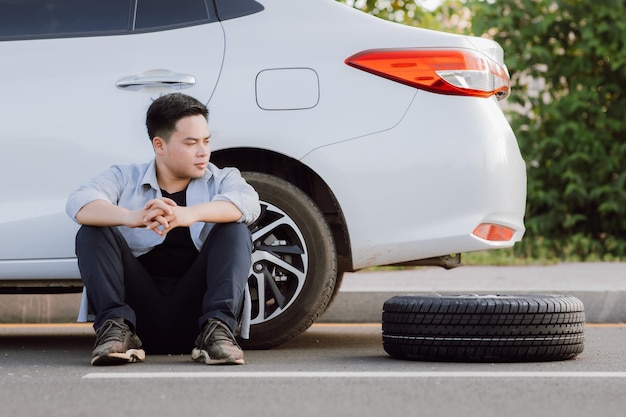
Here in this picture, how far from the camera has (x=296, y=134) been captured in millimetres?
4875

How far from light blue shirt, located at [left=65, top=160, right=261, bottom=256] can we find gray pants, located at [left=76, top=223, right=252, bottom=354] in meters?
0.09

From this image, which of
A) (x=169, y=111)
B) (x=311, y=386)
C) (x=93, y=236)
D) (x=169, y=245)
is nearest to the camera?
(x=311, y=386)

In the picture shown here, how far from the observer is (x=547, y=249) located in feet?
35.7

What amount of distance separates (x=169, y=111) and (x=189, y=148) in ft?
0.55

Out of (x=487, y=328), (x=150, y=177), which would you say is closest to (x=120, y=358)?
(x=150, y=177)

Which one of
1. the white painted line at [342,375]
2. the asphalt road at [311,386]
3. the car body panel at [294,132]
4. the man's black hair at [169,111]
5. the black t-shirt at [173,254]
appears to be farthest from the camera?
the car body panel at [294,132]

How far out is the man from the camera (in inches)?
177

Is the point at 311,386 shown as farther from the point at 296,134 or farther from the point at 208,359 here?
the point at 296,134

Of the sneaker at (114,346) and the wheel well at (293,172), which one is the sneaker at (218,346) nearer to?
the sneaker at (114,346)

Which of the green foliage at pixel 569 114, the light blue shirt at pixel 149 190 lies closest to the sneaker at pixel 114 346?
the light blue shirt at pixel 149 190

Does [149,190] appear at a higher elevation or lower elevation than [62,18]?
lower

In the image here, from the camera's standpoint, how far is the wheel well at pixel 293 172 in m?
5.12

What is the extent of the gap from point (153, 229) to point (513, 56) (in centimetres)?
716

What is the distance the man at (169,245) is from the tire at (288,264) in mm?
268
